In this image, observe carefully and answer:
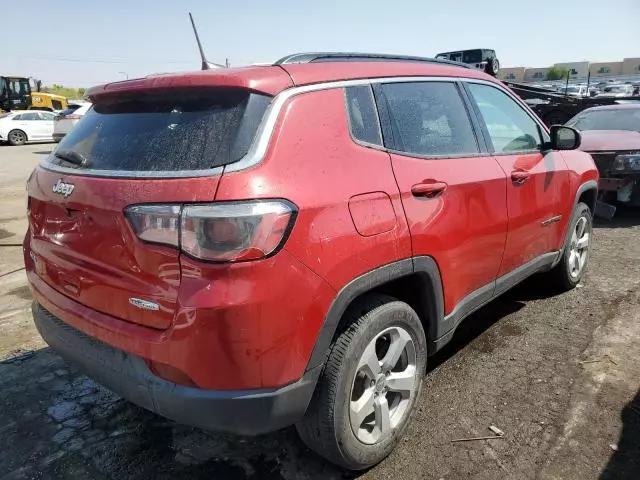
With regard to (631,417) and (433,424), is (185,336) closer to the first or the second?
(433,424)

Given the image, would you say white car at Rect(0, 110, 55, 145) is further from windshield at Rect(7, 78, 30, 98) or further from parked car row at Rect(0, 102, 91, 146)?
windshield at Rect(7, 78, 30, 98)

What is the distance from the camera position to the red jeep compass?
72.9 inches

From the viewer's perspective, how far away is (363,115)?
2385 mm

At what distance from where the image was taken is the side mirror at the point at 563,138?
3.86 m

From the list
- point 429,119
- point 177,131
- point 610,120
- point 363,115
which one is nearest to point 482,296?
point 429,119

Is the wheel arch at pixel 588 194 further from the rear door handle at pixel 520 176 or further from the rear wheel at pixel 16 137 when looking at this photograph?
the rear wheel at pixel 16 137

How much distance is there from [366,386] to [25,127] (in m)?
24.3

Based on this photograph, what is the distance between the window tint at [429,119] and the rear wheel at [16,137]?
2370cm

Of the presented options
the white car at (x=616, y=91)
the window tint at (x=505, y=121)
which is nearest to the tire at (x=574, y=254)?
the window tint at (x=505, y=121)

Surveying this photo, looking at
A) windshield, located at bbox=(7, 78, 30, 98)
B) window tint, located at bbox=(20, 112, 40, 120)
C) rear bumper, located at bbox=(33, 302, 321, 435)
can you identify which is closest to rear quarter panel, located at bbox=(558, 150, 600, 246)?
rear bumper, located at bbox=(33, 302, 321, 435)

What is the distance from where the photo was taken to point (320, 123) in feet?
7.09

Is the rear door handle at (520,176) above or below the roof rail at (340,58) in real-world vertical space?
below

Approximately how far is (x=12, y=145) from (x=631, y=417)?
2501cm

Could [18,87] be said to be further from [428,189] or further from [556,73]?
[556,73]
